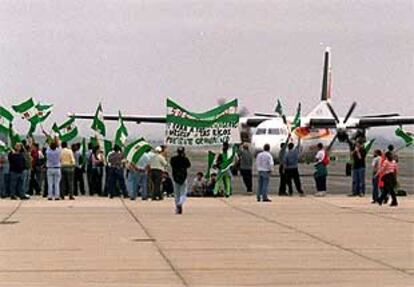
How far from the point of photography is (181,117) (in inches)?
1207

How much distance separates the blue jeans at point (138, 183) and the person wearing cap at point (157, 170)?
0.30 meters

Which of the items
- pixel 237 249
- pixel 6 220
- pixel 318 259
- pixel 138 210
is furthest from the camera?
pixel 138 210

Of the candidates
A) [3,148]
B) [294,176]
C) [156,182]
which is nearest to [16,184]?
[3,148]

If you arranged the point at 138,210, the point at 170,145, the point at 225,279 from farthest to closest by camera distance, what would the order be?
the point at 170,145 < the point at 138,210 < the point at 225,279

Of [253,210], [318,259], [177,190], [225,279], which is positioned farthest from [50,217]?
[225,279]

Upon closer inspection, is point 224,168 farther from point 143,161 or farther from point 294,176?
point 143,161

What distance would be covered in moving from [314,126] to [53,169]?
2903cm

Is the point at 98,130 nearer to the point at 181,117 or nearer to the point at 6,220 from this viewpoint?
the point at 181,117

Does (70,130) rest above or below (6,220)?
above

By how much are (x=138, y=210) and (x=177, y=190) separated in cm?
185

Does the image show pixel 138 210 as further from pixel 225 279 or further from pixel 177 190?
pixel 225 279

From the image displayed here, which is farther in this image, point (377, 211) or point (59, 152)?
point (59, 152)

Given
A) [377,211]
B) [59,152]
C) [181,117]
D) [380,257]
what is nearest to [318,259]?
[380,257]

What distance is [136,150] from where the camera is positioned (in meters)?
29.5
